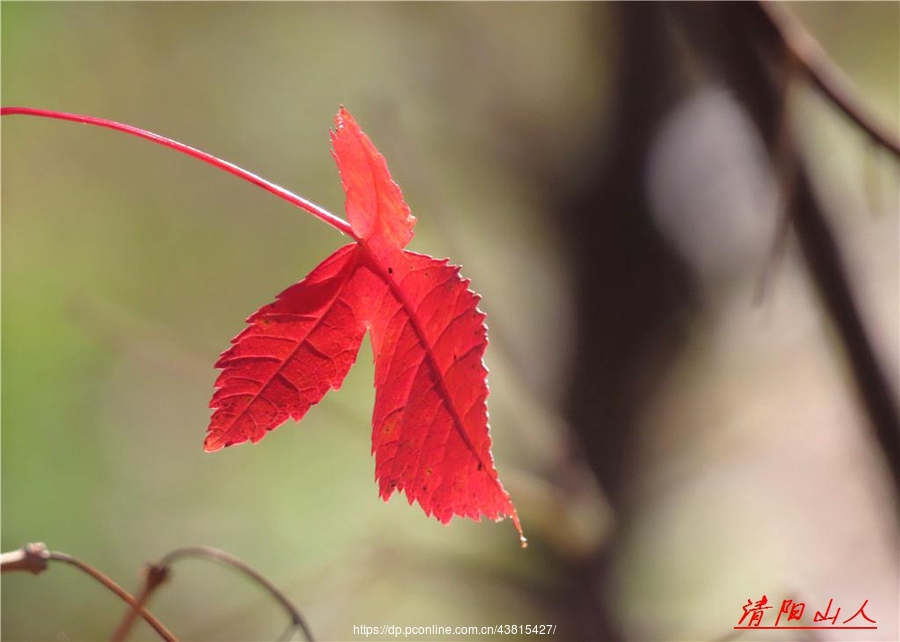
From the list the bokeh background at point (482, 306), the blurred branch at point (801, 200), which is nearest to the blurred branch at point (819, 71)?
the blurred branch at point (801, 200)

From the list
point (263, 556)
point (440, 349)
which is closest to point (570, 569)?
point (263, 556)

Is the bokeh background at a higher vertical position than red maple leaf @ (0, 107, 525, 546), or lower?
higher

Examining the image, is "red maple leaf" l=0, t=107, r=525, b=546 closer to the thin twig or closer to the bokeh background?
the thin twig

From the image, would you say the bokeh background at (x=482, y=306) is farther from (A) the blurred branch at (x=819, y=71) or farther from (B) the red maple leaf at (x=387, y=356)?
(B) the red maple leaf at (x=387, y=356)

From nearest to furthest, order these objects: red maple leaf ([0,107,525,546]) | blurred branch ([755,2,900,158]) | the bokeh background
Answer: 1. red maple leaf ([0,107,525,546])
2. blurred branch ([755,2,900,158])
3. the bokeh background

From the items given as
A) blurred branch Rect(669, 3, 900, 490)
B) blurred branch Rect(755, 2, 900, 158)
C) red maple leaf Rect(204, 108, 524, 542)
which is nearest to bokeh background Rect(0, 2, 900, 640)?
blurred branch Rect(669, 3, 900, 490)

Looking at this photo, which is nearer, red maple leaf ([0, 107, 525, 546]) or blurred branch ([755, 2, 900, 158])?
red maple leaf ([0, 107, 525, 546])

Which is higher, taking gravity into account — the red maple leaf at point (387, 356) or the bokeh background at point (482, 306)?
the bokeh background at point (482, 306)

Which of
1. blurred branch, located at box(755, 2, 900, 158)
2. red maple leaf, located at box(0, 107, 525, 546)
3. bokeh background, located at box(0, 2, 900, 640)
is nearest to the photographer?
red maple leaf, located at box(0, 107, 525, 546)
